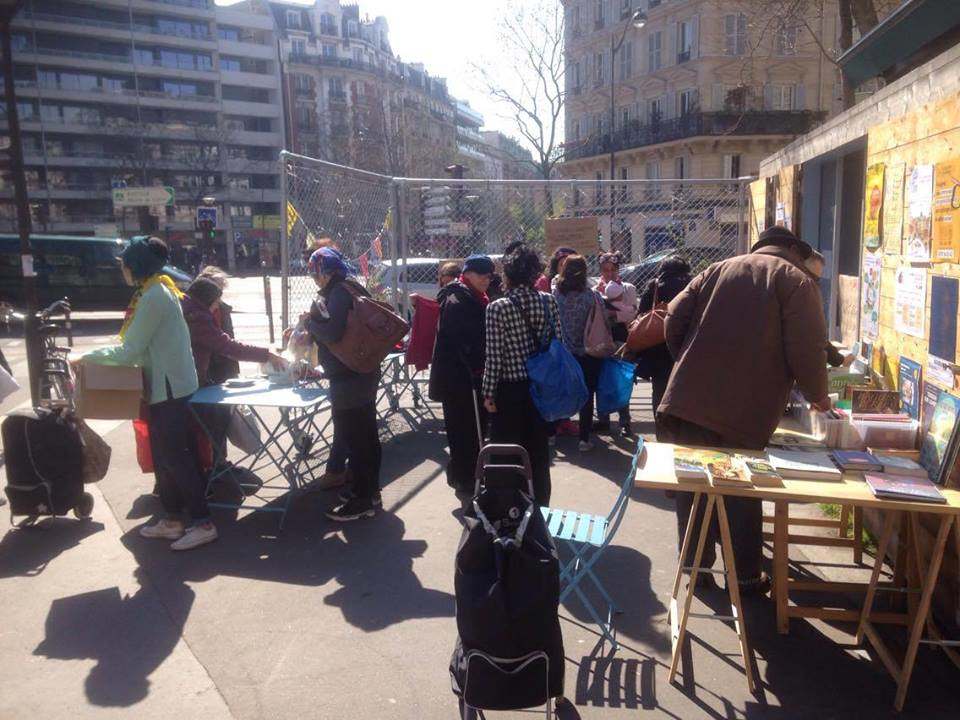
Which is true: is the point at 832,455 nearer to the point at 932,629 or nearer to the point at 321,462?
the point at 932,629

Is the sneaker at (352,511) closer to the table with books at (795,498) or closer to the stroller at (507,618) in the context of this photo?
the table with books at (795,498)

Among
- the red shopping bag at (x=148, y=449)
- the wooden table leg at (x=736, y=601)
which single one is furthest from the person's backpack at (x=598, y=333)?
the wooden table leg at (x=736, y=601)

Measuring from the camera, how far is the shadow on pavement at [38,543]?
4.41 meters

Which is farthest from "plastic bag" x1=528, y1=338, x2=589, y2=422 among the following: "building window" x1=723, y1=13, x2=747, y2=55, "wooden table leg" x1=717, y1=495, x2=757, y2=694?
"building window" x1=723, y1=13, x2=747, y2=55

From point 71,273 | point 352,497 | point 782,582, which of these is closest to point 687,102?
point 71,273

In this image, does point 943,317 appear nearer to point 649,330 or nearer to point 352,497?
point 649,330

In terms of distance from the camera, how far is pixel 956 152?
10.3 feet

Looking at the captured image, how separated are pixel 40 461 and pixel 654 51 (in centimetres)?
3994

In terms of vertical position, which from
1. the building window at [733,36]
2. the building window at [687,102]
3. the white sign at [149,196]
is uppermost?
the building window at [733,36]

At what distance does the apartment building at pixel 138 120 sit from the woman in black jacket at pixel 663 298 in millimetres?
50668

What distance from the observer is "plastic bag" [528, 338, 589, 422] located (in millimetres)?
4262

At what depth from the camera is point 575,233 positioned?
7.62 m

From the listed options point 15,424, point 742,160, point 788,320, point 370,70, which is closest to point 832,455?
point 788,320

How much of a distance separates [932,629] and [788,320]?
1.43 metres
